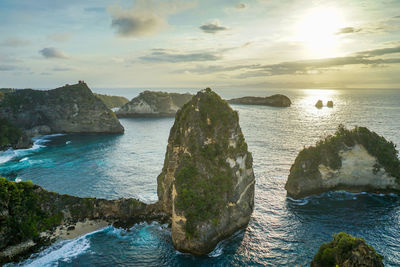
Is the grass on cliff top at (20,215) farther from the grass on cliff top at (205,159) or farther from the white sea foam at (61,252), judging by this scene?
the grass on cliff top at (205,159)

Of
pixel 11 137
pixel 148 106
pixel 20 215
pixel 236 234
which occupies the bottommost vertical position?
pixel 236 234

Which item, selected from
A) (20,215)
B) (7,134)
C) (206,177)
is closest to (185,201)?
(206,177)

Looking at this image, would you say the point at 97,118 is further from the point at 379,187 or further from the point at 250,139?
the point at 379,187

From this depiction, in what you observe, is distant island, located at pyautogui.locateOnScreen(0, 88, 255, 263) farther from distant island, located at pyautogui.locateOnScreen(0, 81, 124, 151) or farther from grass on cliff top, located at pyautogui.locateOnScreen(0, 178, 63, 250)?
distant island, located at pyautogui.locateOnScreen(0, 81, 124, 151)

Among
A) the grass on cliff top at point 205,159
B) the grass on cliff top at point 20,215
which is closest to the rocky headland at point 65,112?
the grass on cliff top at point 20,215

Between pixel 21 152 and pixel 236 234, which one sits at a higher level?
pixel 21 152

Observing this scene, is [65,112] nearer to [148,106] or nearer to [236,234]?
[148,106]
